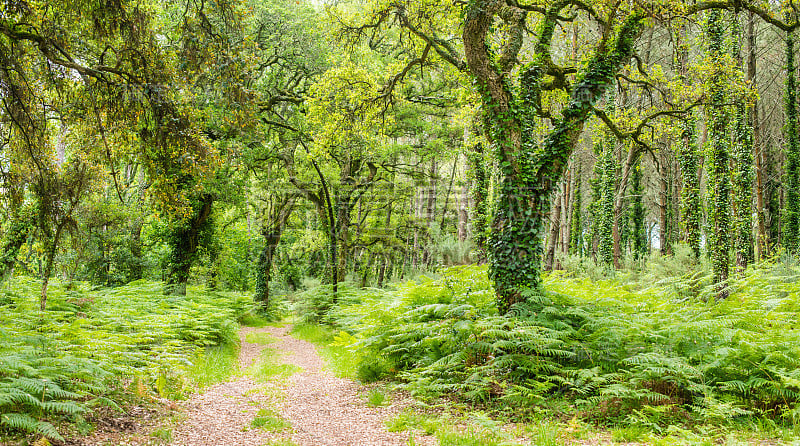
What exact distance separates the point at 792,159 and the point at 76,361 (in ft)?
79.7

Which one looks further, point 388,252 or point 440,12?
point 388,252

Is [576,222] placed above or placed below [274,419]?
above

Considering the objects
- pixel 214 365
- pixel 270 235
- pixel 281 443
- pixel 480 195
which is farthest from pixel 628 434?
pixel 270 235

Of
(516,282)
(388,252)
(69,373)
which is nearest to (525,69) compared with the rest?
(516,282)

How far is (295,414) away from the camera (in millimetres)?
6055

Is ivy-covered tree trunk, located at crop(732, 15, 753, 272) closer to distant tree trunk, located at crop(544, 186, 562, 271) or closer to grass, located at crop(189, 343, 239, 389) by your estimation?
distant tree trunk, located at crop(544, 186, 562, 271)

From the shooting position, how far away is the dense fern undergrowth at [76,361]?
3949mm

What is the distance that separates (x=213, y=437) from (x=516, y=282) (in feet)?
14.8

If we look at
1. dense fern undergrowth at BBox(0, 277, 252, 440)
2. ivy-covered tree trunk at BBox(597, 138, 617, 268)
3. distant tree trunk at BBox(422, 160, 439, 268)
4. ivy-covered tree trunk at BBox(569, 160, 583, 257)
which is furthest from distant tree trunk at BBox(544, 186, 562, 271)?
ivy-covered tree trunk at BBox(569, 160, 583, 257)

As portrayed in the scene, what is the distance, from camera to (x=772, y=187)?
23469mm

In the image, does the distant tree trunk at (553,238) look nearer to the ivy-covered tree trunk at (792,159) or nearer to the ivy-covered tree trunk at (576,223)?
the ivy-covered tree trunk at (792,159)

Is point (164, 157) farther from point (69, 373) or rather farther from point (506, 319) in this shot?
point (506, 319)

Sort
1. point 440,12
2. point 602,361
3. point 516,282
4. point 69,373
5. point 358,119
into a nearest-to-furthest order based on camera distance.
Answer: point 69,373
point 602,361
point 516,282
point 440,12
point 358,119

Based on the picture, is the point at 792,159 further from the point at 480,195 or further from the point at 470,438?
the point at 470,438
